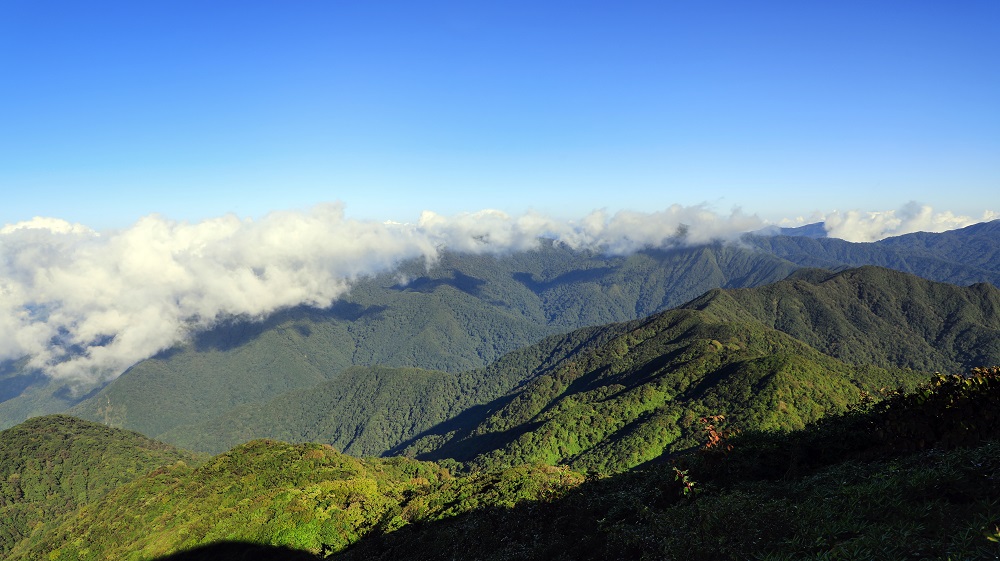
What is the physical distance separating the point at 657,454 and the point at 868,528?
150 meters

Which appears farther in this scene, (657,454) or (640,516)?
(657,454)

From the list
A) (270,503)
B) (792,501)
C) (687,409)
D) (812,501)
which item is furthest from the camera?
(687,409)

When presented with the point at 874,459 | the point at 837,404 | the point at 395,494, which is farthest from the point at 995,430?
the point at 837,404

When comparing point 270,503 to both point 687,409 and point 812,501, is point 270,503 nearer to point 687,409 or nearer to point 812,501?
point 812,501

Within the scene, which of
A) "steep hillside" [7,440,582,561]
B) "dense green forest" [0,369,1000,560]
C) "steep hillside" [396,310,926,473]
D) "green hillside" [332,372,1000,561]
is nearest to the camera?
"green hillside" [332,372,1000,561]

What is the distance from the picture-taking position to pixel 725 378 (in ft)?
566

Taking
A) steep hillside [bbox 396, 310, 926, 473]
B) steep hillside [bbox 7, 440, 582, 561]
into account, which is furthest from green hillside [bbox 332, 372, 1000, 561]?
steep hillside [bbox 396, 310, 926, 473]

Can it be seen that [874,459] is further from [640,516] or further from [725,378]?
[725,378]

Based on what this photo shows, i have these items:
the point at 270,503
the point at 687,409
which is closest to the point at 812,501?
the point at 270,503

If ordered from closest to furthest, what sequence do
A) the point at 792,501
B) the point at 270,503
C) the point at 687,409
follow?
1. the point at 792,501
2. the point at 270,503
3. the point at 687,409

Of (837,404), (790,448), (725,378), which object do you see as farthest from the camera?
(725,378)

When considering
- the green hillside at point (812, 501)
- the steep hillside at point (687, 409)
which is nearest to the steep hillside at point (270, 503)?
the green hillside at point (812, 501)

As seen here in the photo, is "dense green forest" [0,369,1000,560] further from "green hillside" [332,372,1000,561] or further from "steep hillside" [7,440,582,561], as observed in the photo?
"steep hillside" [7,440,582,561]

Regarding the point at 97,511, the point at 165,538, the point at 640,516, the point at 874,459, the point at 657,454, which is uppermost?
the point at 874,459
